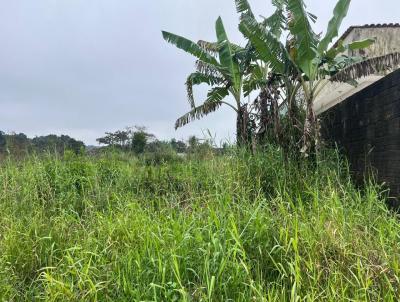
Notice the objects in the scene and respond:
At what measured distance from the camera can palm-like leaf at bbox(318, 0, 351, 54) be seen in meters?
6.23

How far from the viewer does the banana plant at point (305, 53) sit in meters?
5.91

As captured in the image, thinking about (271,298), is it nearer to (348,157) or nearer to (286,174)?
(286,174)

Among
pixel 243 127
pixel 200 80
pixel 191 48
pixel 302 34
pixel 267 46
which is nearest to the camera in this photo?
pixel 302 34

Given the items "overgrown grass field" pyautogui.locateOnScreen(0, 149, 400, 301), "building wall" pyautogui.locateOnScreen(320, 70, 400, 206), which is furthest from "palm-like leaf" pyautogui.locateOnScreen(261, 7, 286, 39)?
"overgrown grass field" pyautogui.locateOnScreen(0, 149, 400, 301)

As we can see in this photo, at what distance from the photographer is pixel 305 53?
19.7 ft

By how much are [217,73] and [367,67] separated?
9.63 ft

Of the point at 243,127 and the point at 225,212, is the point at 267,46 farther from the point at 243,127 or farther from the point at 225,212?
the point at 225,212

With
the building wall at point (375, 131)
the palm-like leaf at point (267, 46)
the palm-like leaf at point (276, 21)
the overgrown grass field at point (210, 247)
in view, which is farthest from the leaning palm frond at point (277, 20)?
the overgrown grass field at point (210, 247)

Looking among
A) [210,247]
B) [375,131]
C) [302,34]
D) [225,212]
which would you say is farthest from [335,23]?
[210,247]

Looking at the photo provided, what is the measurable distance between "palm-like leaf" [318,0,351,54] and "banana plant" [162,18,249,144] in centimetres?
170

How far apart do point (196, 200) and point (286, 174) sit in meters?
1.62

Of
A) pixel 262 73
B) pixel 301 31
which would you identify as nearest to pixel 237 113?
pixel 262 73

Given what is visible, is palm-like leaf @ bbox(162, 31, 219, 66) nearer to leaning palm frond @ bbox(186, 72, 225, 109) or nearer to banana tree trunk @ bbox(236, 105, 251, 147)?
leaning palm frond @ bbox(186, 72, 225, 109)

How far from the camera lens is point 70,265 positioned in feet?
10.7
